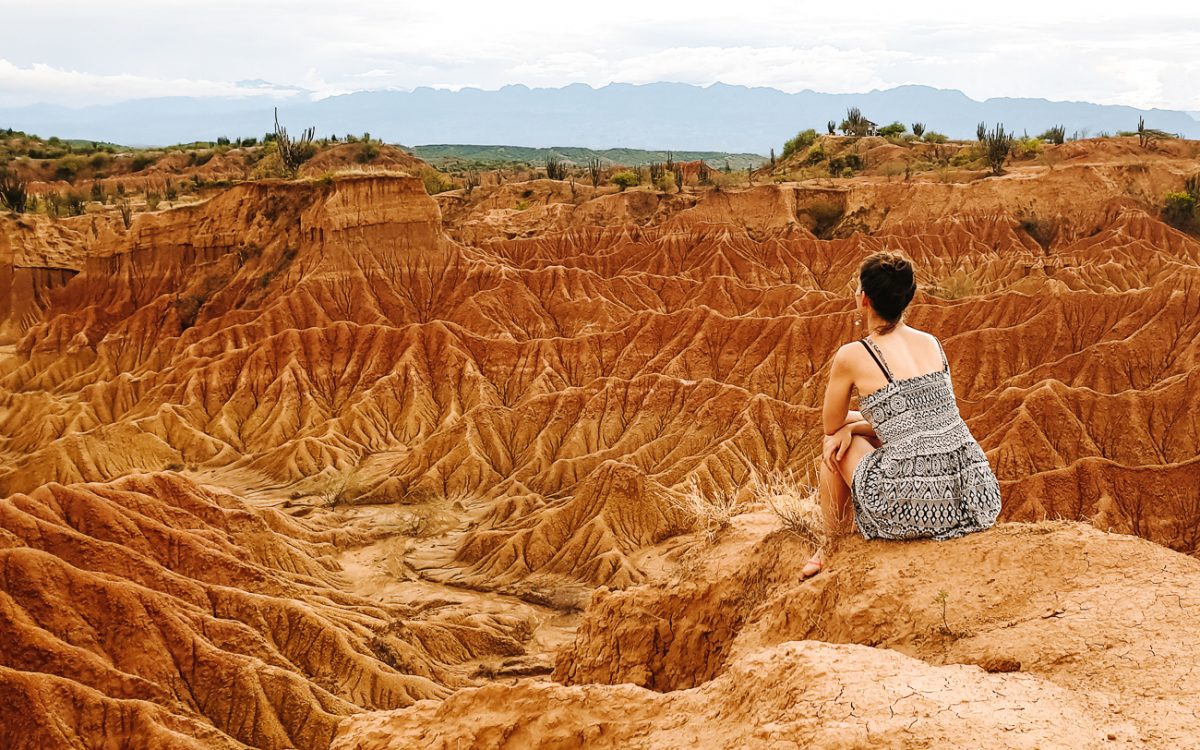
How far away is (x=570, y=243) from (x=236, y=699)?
2127 inches

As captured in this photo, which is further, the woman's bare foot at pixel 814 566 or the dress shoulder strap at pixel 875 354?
the woman's bare foot at pixel 814 566

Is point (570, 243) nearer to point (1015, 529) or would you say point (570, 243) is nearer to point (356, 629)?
point (356, 629)

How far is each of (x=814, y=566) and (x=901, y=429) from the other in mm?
1612

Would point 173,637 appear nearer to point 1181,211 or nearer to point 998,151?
point 1181,211

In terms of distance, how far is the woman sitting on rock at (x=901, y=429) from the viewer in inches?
245

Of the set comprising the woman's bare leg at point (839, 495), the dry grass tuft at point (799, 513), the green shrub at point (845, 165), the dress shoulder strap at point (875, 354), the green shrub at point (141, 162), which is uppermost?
the green shrub at point (141, 162)

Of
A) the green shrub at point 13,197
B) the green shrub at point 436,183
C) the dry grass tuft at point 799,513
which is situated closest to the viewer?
the dry grass tuft at point 799,513

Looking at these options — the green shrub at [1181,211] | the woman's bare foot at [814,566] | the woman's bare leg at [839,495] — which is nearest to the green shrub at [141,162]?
the green shrub at [1181,211]

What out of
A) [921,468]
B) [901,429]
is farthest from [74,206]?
[921,468]

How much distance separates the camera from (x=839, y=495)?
703 cm

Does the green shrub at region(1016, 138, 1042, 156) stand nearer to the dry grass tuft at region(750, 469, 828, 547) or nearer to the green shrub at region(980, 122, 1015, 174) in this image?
the green shrub at region(980, 122, 1015, 174)

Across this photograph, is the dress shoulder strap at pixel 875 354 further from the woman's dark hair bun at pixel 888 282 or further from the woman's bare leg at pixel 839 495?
the woman's bare leg at pixel 839 495

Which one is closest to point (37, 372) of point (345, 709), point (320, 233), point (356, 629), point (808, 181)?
point (320, 233)

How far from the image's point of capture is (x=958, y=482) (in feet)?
21.3
